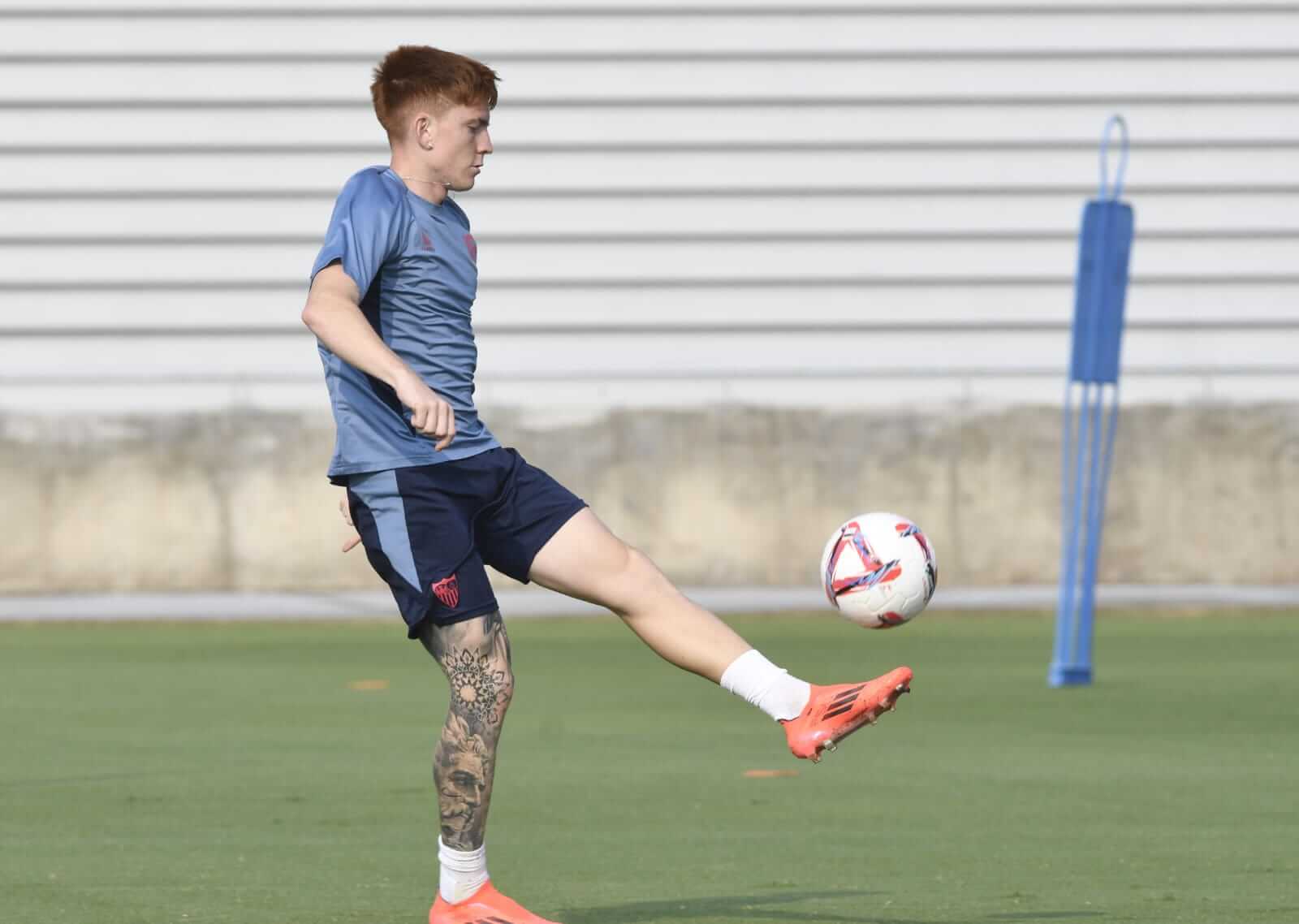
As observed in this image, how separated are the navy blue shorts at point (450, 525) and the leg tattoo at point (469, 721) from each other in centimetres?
6

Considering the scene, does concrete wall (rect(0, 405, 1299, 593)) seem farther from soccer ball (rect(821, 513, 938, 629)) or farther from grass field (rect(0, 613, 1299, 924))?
soccer ball (rect(821, 513, 938, 629))

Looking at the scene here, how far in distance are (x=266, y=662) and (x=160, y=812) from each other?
6.13 metres

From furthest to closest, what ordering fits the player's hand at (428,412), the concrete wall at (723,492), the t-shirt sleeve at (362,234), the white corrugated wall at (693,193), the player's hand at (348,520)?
the white corrugated wall at (693,193)
the concrete wall at (723,492)
the player's hand at (348,520)
the t-shirt sleeve at (362,234)
the player's hand at (428,412)

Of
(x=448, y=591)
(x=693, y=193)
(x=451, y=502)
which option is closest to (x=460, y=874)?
(x=448, y=591)

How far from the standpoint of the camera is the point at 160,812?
335 inches

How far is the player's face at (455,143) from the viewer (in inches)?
241

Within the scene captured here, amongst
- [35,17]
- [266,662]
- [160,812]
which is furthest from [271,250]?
[160,812]

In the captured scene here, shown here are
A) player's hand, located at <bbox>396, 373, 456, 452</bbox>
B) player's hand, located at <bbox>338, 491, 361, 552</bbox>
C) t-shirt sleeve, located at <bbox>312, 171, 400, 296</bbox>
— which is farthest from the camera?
player's hand, located at <bbox>338, 491, 361, 552</bbox>

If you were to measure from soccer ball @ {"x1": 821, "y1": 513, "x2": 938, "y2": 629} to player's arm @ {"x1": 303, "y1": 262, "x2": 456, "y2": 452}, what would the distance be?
1361mm

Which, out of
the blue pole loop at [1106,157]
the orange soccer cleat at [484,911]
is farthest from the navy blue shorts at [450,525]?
the blue pole loop at [1106,157]

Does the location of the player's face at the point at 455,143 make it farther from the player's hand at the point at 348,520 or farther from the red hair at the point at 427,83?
the player's hand at the point at 348,520

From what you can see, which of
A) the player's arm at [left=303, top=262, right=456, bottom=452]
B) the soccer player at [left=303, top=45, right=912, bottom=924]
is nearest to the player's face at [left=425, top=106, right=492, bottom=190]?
the soccer player at [left=303, top=45, right=912, bottom=924]

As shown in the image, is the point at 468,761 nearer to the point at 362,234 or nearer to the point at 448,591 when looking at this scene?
the point at 448,591

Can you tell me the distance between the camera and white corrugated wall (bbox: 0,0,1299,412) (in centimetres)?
2044
